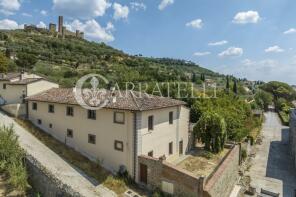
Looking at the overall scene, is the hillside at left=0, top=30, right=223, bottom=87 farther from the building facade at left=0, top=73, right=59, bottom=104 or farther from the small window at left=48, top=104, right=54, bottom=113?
the small window at left=48, top=104, right=54, bottom=113

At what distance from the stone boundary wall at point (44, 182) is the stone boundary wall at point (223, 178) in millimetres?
9186

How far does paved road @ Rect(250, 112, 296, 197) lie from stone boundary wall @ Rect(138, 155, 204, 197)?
10.4 metres

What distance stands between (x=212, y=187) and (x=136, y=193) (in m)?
5.58

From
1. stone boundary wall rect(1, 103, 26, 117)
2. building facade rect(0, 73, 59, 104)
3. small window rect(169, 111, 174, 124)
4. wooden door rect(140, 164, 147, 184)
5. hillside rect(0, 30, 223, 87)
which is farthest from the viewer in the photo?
hillside rect(0, 30, 223, 87)

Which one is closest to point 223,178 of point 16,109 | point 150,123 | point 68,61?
point 150,123

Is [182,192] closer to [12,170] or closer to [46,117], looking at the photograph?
[12,170]

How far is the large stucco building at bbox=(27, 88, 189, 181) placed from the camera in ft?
65.5

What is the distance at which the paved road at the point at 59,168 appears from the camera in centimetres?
1810

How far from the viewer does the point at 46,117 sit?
27.1m

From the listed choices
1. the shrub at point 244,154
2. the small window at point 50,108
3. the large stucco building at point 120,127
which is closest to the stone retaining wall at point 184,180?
the large stucco building at point 120,127

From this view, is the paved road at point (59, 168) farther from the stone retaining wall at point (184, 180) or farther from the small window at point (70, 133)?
the stone retaining wall at point (184, 180)

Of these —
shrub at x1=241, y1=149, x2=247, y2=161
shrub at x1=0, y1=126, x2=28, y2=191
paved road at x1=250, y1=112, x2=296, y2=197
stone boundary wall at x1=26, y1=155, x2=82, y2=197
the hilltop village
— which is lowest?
paved road at x1=250, y1=112, x2=296, y2=197

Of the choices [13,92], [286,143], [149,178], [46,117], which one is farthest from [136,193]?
[286,143]

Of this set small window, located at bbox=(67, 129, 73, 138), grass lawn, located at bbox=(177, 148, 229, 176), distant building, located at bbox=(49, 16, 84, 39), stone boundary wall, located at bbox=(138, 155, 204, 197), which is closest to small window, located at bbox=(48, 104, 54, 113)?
small window, located at bbox=(67, 129, 73, 138)
